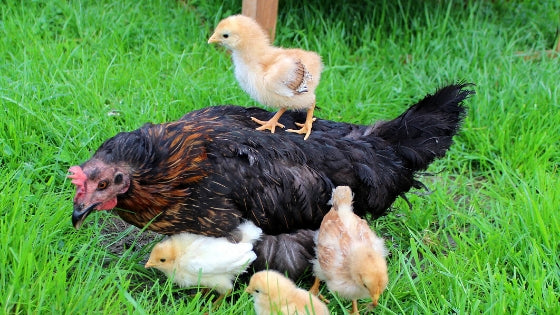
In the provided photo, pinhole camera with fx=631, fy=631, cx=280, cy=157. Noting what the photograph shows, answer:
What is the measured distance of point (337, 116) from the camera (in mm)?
4684

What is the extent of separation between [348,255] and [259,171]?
1.97 feet

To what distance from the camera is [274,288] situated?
9.09ft

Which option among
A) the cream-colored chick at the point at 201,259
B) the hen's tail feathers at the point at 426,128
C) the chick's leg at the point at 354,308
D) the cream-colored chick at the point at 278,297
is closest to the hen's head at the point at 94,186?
the cream-colored chick at the point at 201,259

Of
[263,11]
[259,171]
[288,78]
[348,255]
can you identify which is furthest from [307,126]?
[263,11]

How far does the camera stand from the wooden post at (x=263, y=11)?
16.8 ft

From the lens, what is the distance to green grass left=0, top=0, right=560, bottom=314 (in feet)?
9.66

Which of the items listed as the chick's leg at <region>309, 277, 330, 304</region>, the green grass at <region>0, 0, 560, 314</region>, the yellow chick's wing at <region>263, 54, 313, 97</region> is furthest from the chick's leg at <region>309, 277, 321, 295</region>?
the yellow chick's wing at <region>263, 54, 313, 97</region>

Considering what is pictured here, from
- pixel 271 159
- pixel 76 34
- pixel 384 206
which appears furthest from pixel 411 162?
pixel 76 34

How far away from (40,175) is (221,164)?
1314 mm

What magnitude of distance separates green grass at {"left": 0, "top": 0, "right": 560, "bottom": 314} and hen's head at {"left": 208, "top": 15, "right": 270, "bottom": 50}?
1046mm

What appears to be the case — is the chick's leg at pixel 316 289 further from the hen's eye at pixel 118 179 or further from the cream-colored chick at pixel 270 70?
the hen's eye at pixel 118 179

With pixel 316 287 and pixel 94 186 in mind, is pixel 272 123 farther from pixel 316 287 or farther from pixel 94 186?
pixel 94 186

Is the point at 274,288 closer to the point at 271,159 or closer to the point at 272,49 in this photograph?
the point at 271,159

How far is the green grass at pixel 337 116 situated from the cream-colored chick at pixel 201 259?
10 cm
